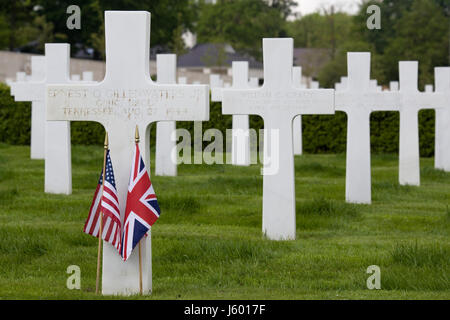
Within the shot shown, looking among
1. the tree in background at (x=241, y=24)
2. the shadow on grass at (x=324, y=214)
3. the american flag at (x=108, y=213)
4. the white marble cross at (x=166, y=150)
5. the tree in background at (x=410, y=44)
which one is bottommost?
the shadow on grass at (x=324, y=214)

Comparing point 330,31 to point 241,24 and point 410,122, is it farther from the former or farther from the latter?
point 410,122

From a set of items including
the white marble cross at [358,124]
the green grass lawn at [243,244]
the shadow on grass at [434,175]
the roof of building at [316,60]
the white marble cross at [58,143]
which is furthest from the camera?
the roof of building at [316,60]

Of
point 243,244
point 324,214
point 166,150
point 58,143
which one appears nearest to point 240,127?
point 166,150

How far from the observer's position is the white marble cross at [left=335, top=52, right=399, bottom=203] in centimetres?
1304

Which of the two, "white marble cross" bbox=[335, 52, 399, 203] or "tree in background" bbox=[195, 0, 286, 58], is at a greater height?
"tree in background" bbox=[195, 0, 286, 58]

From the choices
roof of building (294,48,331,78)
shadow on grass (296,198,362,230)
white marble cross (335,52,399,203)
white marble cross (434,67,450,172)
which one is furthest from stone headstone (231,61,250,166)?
roof of building (294,48,331,78)

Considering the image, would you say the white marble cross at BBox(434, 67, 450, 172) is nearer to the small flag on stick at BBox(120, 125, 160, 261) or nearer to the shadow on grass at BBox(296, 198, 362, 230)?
the shadow on grass at BBox(296, 198, 362, 230)

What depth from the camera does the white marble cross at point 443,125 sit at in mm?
16734

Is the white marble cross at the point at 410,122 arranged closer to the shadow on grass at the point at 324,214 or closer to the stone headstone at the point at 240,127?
the stone headstone at the point at 240,127

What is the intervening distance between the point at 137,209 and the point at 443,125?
11.7m

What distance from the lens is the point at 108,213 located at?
703 centimetres

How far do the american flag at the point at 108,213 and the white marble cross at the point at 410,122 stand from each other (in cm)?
912

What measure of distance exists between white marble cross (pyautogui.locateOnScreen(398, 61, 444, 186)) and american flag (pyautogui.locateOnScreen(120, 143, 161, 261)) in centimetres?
907

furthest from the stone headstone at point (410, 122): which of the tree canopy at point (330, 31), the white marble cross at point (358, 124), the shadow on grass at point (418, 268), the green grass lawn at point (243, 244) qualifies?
the tree canopy at point (330, 31)
